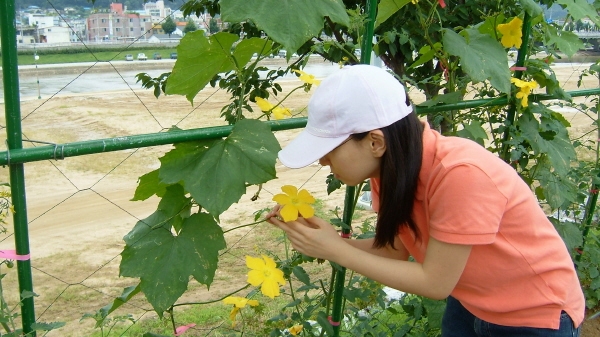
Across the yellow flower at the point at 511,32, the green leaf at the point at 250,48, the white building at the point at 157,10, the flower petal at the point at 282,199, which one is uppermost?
the yellow flower at the point at 511,32

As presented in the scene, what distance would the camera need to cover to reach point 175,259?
114 cm

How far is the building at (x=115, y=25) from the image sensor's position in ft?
7.23

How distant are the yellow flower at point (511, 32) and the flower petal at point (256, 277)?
3.50ft

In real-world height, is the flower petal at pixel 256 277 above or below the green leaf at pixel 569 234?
above

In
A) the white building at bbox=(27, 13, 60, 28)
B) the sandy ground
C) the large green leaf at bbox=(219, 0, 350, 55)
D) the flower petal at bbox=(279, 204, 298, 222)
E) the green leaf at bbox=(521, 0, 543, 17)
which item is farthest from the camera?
the sandy ground

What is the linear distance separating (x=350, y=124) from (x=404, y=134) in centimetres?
11

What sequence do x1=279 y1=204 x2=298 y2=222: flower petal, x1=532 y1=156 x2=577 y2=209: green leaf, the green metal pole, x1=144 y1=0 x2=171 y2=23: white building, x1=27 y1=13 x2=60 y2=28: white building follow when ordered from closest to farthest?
x1=279 y1=204 x2=298 y2=222: flower petal, x1=27 y1=13 x2=60 y2=28: white building, the green metal pole, x1=532 y1=156 x2=577 y2=209: green leaf, x1=144 y1=0 x2=171 y2=23: white building

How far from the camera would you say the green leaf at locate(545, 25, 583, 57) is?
6.82 feet

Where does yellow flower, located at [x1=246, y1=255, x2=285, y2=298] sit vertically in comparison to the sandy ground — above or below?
above

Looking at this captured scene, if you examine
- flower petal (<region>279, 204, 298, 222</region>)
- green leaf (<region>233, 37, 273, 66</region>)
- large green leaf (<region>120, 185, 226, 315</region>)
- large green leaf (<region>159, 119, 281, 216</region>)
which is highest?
green leaf (<region>233, 37, 273, 66</region>)

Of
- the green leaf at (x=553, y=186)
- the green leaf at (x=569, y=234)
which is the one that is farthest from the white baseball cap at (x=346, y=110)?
the green leaf at (x=569, y=234)

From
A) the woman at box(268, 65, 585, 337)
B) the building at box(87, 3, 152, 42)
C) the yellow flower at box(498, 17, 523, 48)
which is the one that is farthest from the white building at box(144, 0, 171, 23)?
the woman at box(268, 65, 585, 337)

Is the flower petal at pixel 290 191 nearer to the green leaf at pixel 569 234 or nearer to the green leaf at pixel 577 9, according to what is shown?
the green leaf at pixel 577 9

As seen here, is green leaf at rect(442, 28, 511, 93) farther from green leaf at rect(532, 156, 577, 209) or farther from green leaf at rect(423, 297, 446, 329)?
green leaf at rect(423, 297, 446, 329)
